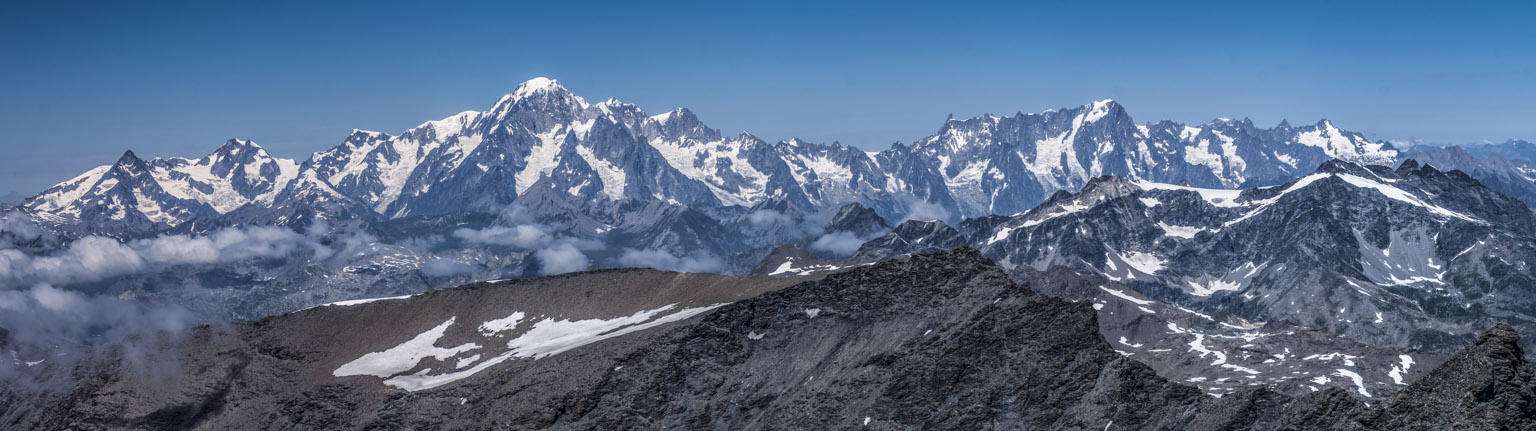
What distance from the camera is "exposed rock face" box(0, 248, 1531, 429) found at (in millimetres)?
116125

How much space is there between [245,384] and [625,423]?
78.0 metres

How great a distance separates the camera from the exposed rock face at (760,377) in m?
116

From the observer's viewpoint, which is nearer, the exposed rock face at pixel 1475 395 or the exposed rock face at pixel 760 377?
the exposed rock face at pixel 1475 395

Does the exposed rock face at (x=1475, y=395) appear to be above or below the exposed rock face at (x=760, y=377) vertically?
above

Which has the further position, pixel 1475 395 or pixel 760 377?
pixel 760 377

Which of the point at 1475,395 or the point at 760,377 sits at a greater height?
the point at 1475,395

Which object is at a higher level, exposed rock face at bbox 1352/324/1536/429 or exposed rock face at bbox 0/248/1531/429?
exposed rock face at bbox 1352/324/1536/429

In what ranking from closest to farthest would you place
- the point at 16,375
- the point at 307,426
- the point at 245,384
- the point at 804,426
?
the point at 804,426 → the point at 307,426 → the point at 245,384 → the point at 16,375

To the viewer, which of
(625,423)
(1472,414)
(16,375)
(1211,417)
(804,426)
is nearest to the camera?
(1472,414)

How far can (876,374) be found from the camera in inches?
5059

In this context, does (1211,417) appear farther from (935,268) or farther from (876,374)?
(935,268)

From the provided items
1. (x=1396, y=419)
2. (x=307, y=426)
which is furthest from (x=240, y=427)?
(x=1396, y=419)

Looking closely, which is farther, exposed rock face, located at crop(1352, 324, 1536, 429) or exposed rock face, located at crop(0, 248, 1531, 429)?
exposed rock face, located at crop(0, 248, 1531, 429)

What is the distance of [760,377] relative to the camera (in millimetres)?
143000
